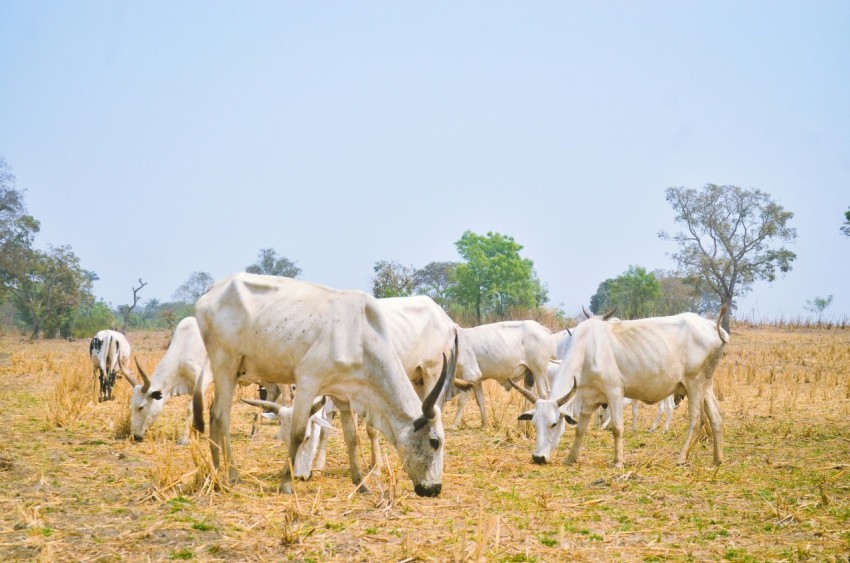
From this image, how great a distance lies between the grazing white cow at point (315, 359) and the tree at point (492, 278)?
1776 inches

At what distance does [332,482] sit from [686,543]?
3.63 metres

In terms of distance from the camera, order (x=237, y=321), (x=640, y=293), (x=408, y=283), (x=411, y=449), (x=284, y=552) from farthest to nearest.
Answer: (x=640, y=293) < (x=408, y=283) < (x=237, y=321) < (x=411, y=449) < (x=284, y=552)

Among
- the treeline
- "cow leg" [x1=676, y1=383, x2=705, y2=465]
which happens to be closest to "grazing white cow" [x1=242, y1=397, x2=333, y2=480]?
"cow leg" [x1=676, y1=383, x2=705, y2=465]

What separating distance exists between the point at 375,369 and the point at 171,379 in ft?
20.0

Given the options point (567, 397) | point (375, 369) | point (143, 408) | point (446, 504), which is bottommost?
point (446, 504)

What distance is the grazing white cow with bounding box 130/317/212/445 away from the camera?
458 inches

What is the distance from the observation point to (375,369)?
7.48 metres

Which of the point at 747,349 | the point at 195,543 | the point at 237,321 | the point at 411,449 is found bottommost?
the point at 195,543

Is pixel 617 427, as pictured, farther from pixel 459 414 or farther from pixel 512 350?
pixel 512 350

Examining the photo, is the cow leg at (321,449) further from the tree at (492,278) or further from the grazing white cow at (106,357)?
the tree at (492,278)

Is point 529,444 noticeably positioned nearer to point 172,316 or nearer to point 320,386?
point 320,386

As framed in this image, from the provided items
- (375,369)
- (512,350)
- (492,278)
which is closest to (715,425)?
(375,369)

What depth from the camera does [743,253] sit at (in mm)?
53812

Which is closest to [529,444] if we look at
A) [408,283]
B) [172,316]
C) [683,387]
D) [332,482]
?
[683,387]
